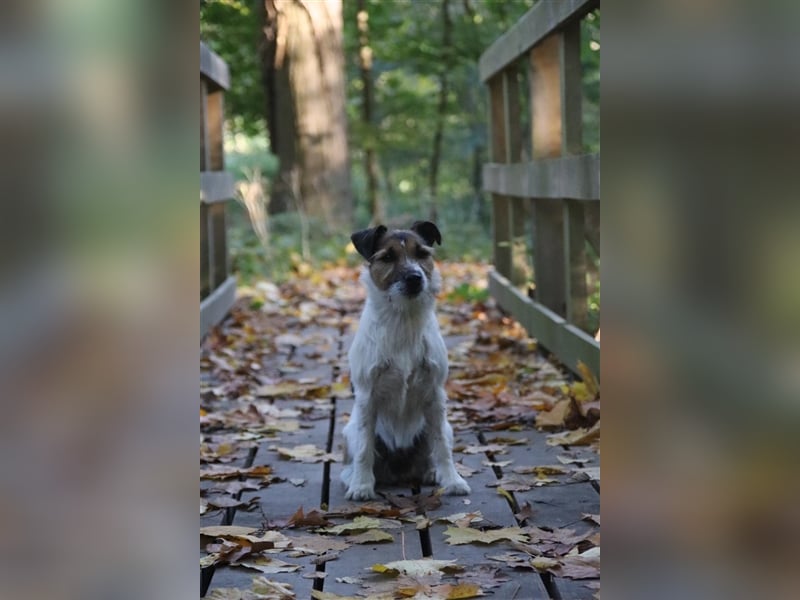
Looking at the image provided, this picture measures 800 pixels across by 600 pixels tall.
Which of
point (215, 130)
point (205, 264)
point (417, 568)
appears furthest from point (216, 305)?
point (417, 568)

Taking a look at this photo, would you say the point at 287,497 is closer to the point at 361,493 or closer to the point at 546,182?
the point at 361,493

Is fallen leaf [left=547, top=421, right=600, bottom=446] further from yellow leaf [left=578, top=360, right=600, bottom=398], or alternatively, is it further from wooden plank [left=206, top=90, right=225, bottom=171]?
wooden plank [left=206, top=90, right=225, bottom=171]

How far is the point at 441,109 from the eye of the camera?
19.7m

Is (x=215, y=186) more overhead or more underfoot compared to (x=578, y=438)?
more overhead

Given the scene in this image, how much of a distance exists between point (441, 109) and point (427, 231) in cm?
1501

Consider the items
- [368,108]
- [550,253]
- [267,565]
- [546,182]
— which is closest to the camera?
[267,565]

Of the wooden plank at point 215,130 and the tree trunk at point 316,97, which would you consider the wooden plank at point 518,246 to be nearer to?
the wooden plank at point 215,130

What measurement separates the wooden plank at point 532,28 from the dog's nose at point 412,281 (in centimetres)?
183

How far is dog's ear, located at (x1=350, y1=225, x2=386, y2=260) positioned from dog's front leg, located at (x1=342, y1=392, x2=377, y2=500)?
2.19 ft

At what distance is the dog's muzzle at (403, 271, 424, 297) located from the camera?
15.6ft
